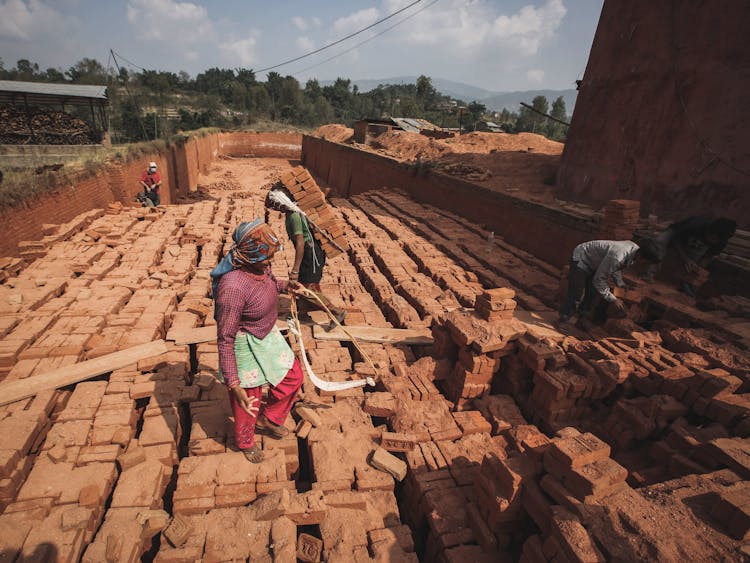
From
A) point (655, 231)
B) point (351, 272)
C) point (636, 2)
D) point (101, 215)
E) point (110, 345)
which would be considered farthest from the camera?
point (101, 215)

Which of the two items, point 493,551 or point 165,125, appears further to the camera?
point 165,125

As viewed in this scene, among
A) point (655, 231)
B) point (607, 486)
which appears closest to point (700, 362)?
point (607, 486)

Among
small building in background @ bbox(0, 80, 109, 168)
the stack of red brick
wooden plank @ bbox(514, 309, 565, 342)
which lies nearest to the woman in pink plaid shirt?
the stack of red brick

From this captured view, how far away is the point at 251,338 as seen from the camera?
2598 mm

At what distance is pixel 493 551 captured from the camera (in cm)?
236

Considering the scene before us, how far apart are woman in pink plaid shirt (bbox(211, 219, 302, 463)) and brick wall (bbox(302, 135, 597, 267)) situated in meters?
5.45

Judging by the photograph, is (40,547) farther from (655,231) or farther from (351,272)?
(655,231)

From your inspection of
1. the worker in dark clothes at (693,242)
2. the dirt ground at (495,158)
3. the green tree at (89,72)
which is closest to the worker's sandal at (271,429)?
the worker in dark clothes at (693,242)

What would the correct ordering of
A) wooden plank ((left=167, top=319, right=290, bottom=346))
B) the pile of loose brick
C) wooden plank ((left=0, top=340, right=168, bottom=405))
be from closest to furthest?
the pile of loose brick → wooden plank ((left=0, top=340, right=168, bottom=405)) → wooden plank ((left=167, top=319, right=290, bottom=346))

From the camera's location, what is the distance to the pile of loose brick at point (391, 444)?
2.10m

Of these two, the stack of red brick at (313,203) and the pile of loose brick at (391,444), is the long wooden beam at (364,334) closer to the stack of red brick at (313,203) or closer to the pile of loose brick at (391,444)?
the pile of loose brick at (391,444)

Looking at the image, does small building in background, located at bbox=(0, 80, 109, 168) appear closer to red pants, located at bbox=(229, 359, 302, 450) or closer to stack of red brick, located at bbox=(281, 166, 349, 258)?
stack of red brick, located at bbox=(281, 166, 349, 258)

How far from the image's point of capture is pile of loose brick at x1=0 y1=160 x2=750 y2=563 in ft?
6.89

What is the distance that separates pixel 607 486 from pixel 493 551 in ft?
2.81
